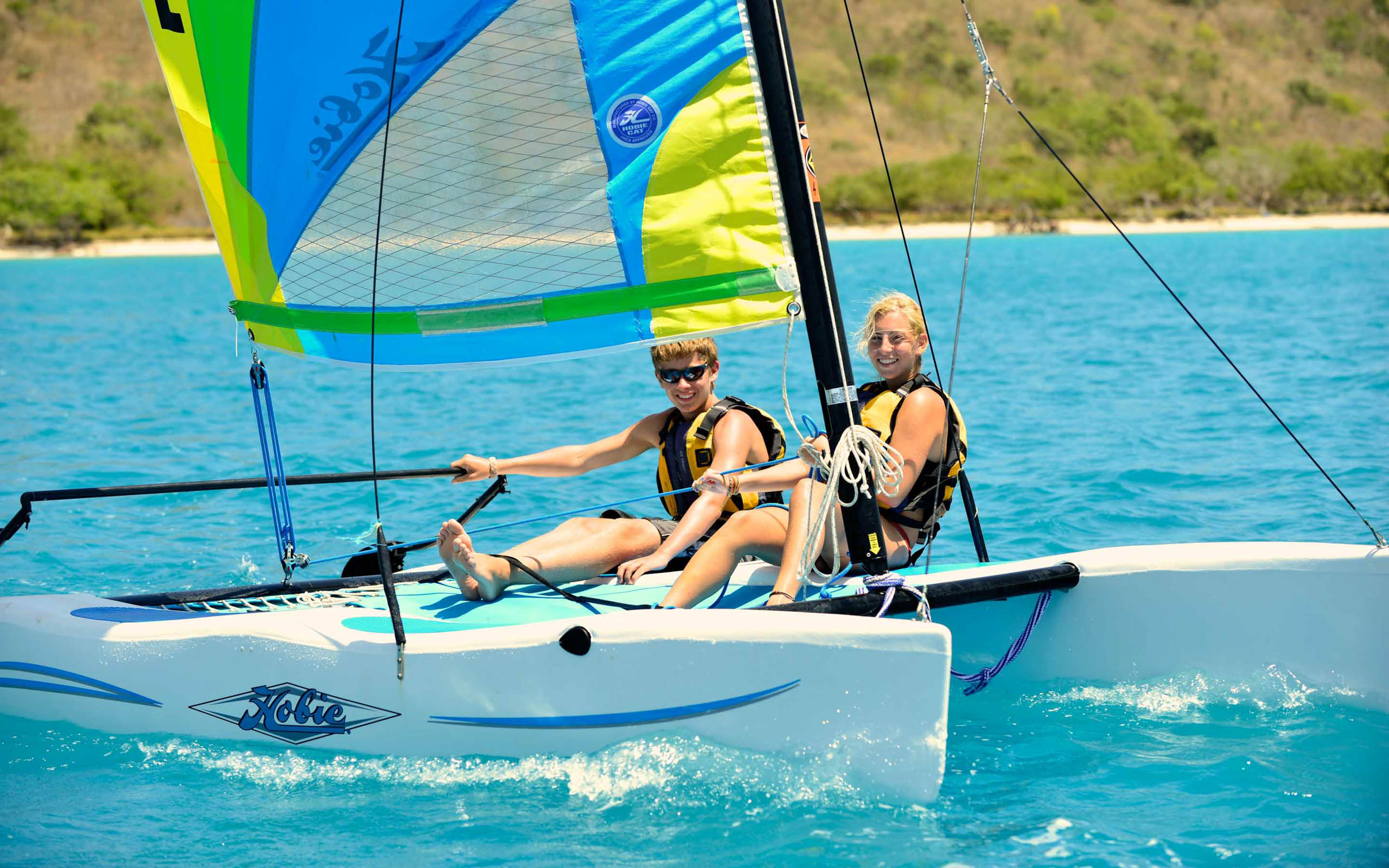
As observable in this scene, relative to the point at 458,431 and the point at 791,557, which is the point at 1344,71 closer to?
the point at 458,431

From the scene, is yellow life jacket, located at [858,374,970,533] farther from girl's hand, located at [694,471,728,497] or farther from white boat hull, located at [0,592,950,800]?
white boat hull, located at [0,592,950,800]

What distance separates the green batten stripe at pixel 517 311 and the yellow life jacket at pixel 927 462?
0.57 meters

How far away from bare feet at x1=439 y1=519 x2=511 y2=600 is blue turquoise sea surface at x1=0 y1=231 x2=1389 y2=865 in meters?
0.63

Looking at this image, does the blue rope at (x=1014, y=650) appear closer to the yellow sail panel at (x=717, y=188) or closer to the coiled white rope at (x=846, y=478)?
the coiled white rope at (x=846, y=478)

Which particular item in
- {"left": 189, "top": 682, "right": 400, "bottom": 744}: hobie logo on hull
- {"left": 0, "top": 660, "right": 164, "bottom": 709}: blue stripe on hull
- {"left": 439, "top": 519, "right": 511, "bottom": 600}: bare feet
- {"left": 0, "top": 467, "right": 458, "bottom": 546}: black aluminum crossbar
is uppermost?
{"left": 0, "top": 467, "right": 458, "bottom": 546}: black aluminum crossbar

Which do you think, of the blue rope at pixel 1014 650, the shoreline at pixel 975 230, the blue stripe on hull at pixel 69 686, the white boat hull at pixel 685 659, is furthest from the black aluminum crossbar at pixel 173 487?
the shoreline at pixel 975 230

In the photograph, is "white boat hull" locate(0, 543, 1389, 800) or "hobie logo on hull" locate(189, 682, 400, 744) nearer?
"white boat hull" locate(0, 543, 1389, 800)

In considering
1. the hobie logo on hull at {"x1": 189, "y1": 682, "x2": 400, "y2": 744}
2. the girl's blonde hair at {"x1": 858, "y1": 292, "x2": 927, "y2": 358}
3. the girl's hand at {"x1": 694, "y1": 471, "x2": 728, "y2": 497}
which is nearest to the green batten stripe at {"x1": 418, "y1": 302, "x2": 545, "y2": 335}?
the girl's hand at {"x1": 694, "y1": 471, "x2": 728, "y2": 497}

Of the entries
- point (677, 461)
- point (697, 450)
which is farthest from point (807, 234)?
point (677, 461)

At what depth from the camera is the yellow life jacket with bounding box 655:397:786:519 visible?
13.4ft

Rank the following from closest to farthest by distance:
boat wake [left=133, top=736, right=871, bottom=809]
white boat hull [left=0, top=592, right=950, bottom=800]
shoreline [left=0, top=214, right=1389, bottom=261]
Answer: white boat hull [left=0, top=592, right=950, bottom=800] → boat wake [left=133, top=736, right=871, bottom=809] → shoreline [left=0, top=214, right=1389, bottom=261]

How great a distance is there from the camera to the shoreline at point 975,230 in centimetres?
5034

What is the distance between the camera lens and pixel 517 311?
402cm

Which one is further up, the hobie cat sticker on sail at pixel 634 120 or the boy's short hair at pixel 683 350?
the hobie cat sticker on sail at pixel 634 120
